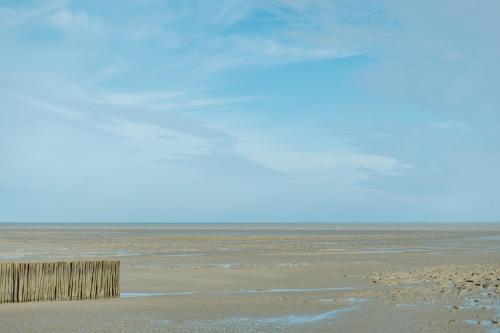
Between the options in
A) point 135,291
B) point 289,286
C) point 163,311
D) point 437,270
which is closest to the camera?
point 163,311

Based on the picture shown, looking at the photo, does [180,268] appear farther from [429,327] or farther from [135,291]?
[429,327]

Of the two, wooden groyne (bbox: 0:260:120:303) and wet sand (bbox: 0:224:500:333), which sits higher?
wooden groyne (bbox: 0:260:120:303)

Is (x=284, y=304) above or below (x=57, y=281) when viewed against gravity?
below

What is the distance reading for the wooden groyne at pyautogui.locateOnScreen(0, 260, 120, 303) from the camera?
14953mm

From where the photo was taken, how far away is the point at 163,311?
14367 millimetres

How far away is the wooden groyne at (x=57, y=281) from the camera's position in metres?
15.0

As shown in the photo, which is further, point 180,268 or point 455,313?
point 180,268

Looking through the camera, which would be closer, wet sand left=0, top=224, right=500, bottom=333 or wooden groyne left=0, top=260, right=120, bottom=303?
wet sand left=0, top=224, right=500, bottom=333

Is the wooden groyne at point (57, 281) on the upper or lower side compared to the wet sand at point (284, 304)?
upper

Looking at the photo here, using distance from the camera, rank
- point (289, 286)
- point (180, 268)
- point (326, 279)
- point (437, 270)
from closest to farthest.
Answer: point (289, 286)
point (326, 279)
point (437, 270)
point (180, 268)

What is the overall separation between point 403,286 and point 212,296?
6.24m

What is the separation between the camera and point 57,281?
50.8 ft

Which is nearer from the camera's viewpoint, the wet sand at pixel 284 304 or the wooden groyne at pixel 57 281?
the wet sand at pixel 284 304

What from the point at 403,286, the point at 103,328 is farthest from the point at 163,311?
the point at 403,286
